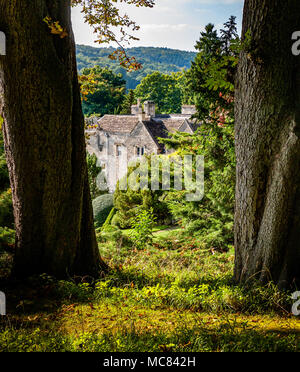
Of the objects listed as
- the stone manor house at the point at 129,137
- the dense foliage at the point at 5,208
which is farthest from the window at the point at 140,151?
the dense foliage at the point at 5,208

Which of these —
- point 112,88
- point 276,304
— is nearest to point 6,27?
point 276,304

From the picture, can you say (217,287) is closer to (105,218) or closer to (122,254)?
(122,254)

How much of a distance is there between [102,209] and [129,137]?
1408 centimetres

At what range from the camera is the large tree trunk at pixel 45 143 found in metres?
4.14

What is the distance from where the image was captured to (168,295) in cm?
430

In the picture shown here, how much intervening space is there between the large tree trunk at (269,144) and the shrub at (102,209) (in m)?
14.4

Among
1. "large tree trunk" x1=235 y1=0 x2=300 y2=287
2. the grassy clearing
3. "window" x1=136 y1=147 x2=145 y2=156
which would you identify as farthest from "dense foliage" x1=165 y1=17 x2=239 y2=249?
"window" x1=136 y1=147 x2=145 y2=156

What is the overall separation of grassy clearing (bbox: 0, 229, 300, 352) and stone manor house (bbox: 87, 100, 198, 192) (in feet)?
81.0

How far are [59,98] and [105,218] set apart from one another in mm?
14672

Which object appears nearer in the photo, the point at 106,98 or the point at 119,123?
the point at 119,123

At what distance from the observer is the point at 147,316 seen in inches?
147

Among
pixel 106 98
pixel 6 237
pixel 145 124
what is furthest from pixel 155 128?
pixel 106 98

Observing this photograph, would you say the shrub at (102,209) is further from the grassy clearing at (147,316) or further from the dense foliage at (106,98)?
the dense foliage at (106,98)

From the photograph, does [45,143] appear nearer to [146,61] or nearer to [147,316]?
[147,316]
